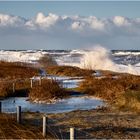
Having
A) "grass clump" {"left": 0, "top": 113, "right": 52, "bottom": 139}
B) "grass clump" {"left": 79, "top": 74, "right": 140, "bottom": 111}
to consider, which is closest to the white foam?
"grass clump" {"left": 79, "top": 74, "right": 140, "bottom": 111}

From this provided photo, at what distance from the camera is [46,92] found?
77.7 feet

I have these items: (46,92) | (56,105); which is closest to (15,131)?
(56,105)

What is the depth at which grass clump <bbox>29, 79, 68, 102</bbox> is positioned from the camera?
2349 centimetres

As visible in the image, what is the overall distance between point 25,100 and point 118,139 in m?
10.4

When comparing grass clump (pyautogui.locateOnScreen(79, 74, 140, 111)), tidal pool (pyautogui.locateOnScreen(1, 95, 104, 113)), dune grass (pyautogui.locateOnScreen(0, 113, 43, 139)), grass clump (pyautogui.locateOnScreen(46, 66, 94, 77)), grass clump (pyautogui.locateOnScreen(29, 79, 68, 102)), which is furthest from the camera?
grass clump (pyautogui.locateOnScreen(46, 66, 94, 77))

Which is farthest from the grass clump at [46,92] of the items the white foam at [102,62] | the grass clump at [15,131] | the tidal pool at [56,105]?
the white foam at [102,62]

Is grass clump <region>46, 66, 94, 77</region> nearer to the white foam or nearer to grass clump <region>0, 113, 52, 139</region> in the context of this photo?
the white foam

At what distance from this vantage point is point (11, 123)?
13.2 m

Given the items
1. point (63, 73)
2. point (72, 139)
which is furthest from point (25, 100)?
point (63, 73)

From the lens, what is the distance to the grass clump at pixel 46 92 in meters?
23.5

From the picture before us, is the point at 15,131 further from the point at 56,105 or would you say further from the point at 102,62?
the point at 102,62

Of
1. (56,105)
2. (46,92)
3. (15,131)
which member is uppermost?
(46,92)

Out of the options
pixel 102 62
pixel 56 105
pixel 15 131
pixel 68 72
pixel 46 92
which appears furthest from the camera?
pixel 102 62

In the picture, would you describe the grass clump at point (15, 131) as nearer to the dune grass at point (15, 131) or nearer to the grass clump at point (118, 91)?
the dune grass at point (15, 131)
